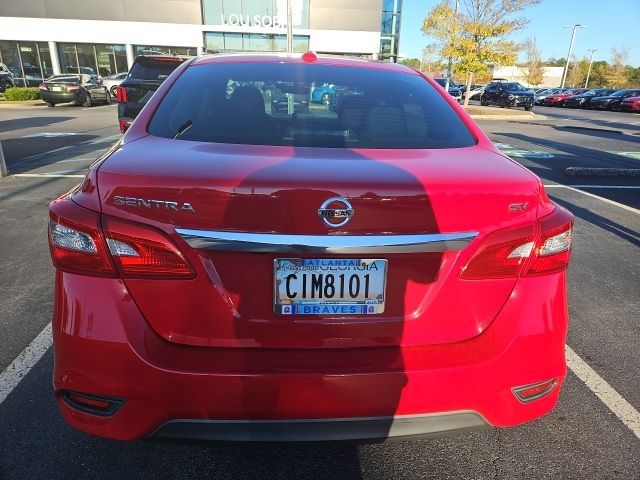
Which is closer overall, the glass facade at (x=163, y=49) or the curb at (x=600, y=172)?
the curb at (x=600, y=172)

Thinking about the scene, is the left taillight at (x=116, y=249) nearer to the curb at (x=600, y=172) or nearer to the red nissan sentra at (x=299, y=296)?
the red nissan sentra at (x=299, y=296)

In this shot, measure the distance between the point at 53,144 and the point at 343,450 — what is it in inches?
473

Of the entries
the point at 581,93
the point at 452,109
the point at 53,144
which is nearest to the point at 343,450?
the point at 452,109

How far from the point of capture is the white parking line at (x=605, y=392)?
7.87 ft

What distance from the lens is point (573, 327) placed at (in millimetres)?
3352

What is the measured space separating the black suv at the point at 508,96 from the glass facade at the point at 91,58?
26.1m

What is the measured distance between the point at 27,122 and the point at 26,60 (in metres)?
20.0

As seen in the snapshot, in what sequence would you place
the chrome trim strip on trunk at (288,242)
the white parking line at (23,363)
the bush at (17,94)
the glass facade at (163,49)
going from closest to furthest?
the chrome trim strip on trunk at (288,242)
the white parking line at (23,363)
the bush at (17,94)
the glass facade at (163,49)

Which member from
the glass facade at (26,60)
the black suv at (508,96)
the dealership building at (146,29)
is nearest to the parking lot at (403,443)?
the black suv at (508,96)

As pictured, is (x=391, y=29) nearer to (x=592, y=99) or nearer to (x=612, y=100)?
(x=592, y=99)

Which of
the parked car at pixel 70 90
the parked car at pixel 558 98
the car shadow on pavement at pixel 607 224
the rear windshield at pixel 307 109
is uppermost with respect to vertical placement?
the rear windshield at pixel 307 109

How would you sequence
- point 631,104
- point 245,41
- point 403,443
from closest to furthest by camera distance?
point 403,443, point 245,41, point 631,104

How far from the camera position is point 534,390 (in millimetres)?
1707

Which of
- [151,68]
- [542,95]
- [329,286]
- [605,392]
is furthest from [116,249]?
[542,95]
